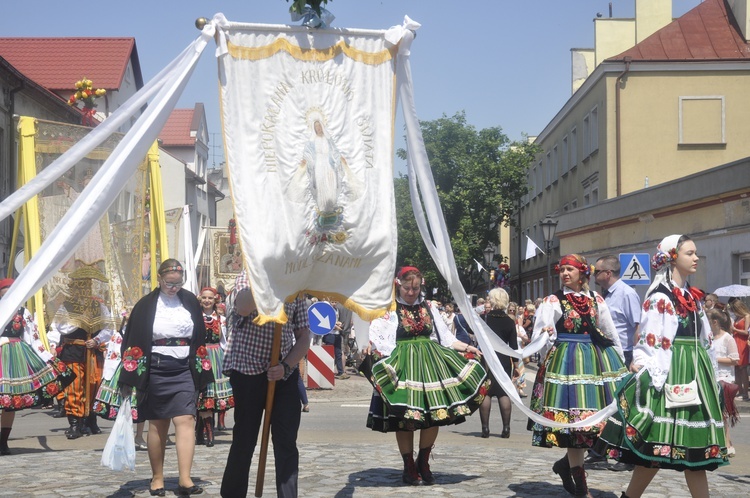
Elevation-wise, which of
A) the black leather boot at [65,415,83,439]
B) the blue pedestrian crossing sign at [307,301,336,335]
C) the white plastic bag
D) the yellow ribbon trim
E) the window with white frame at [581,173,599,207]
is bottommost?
the black leather boot at [65,415,83,439]

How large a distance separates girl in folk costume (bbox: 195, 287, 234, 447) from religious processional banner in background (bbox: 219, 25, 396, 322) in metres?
5.23

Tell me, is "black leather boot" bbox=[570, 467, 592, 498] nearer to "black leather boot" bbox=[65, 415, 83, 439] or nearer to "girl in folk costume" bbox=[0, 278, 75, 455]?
"girl in folk costume" bbox=[0, 278, 75, 455]

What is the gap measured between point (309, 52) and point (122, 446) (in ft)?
11.3

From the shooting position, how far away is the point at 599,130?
39.2 m

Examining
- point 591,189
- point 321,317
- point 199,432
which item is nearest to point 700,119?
point 591,189

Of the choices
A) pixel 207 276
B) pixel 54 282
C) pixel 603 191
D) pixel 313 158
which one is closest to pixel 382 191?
pixel 313 158

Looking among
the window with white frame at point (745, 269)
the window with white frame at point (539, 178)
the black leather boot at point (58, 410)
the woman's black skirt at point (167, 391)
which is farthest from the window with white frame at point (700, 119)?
the woman's black skirt at point (167, 391)

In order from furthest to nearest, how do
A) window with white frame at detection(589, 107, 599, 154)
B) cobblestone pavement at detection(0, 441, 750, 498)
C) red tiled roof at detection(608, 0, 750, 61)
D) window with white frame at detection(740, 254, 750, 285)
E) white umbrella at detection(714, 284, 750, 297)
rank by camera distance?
window with white frame at detection(589, 107, 599, 154)
red tiled roof at detection(608, 0, 750, 61)
window with white frame at detection(740, 254, 750, 285)
white umbrella at detection(714, 284, 750, 297)
cobblestone pavement at detection(0, 441, 750, 498)

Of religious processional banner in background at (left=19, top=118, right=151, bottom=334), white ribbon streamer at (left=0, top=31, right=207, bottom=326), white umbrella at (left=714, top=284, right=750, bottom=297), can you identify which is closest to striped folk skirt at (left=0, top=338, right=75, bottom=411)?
religious processional banner in background at (left=19, top=118, right=151, bottom=334)

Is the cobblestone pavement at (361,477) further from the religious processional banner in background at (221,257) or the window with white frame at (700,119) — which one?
the window with white frame at (700,119)

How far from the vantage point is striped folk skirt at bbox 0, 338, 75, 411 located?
11086mm

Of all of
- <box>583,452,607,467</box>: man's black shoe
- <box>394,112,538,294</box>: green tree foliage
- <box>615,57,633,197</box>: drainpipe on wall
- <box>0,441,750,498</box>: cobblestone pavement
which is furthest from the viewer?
<box>394,112,538,294</box>: green tree foliage

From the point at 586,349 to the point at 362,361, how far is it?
1.93m

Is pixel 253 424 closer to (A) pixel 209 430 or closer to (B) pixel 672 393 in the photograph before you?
(B) pixel 672 393
